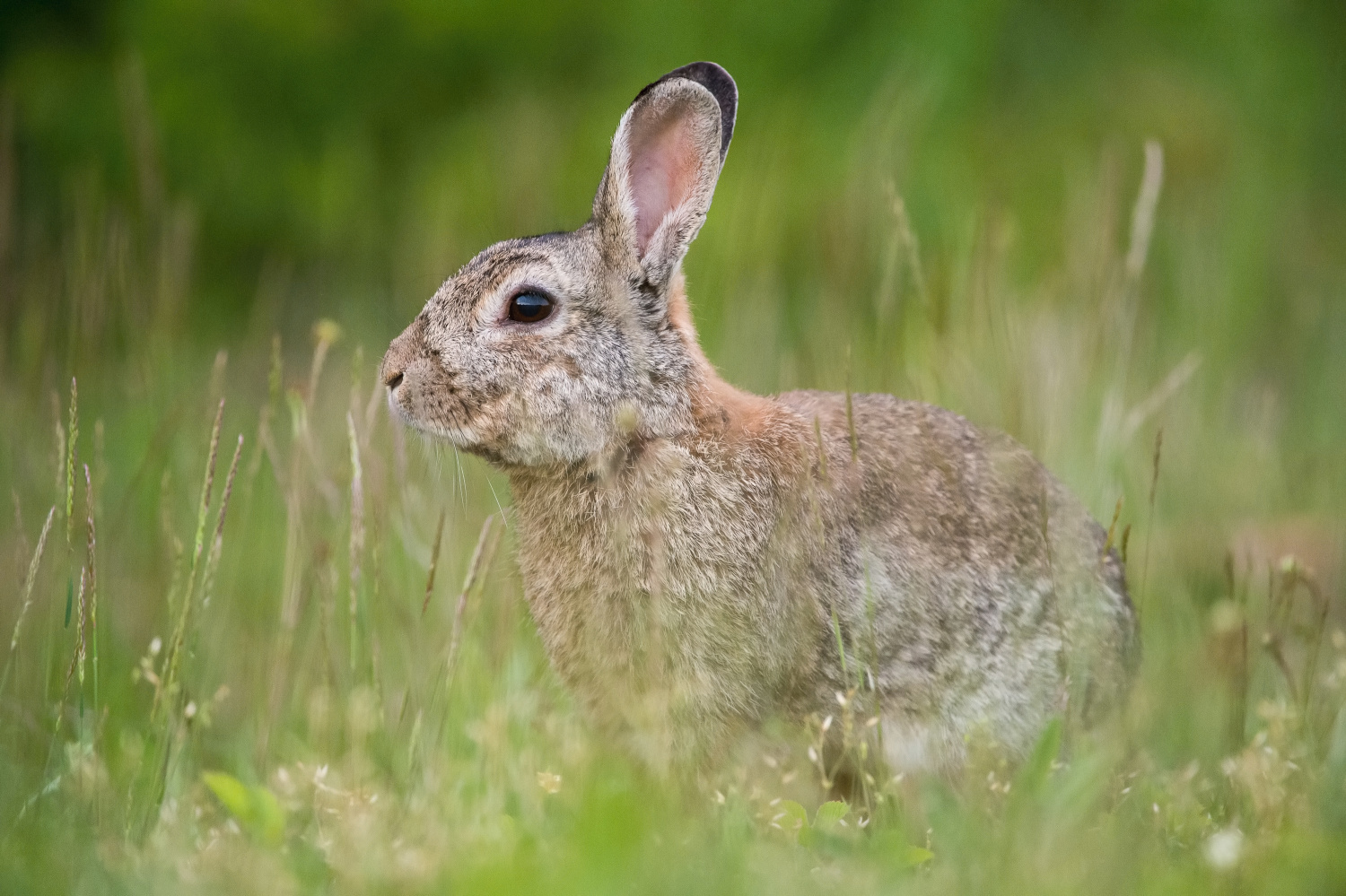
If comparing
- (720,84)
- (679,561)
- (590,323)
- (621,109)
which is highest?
(621,109)

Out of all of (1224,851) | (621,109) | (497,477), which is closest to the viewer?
(1224,851)

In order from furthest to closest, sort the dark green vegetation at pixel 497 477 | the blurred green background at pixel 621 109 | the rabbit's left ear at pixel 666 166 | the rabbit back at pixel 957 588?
the blurred green background at pixel 621 109 → the rabbit's left ear at pixel 666 166 → the rabbit back at pixel 957 588 → the dark green vegetation at pixel 497 477

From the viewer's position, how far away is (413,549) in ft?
15.2

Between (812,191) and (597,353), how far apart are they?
16.9ft

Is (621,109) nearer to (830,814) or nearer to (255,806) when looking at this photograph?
(830,814)

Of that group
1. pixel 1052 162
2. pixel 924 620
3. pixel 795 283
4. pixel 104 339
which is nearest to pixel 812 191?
pixel 795 283

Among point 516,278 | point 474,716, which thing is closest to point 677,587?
point 474,716

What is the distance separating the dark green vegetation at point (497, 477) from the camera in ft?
9.37

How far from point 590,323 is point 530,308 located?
0.57 ft

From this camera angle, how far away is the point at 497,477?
5.67 meters

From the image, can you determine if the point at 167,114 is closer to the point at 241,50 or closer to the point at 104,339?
the point at 241,50

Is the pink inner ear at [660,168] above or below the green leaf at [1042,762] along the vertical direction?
above

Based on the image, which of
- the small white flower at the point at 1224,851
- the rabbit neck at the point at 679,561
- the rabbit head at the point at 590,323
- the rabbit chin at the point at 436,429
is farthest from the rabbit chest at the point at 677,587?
the small white flower at the point at 1224,851

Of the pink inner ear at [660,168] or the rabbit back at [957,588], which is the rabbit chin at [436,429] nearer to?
the pink inner ear at [660,168]
